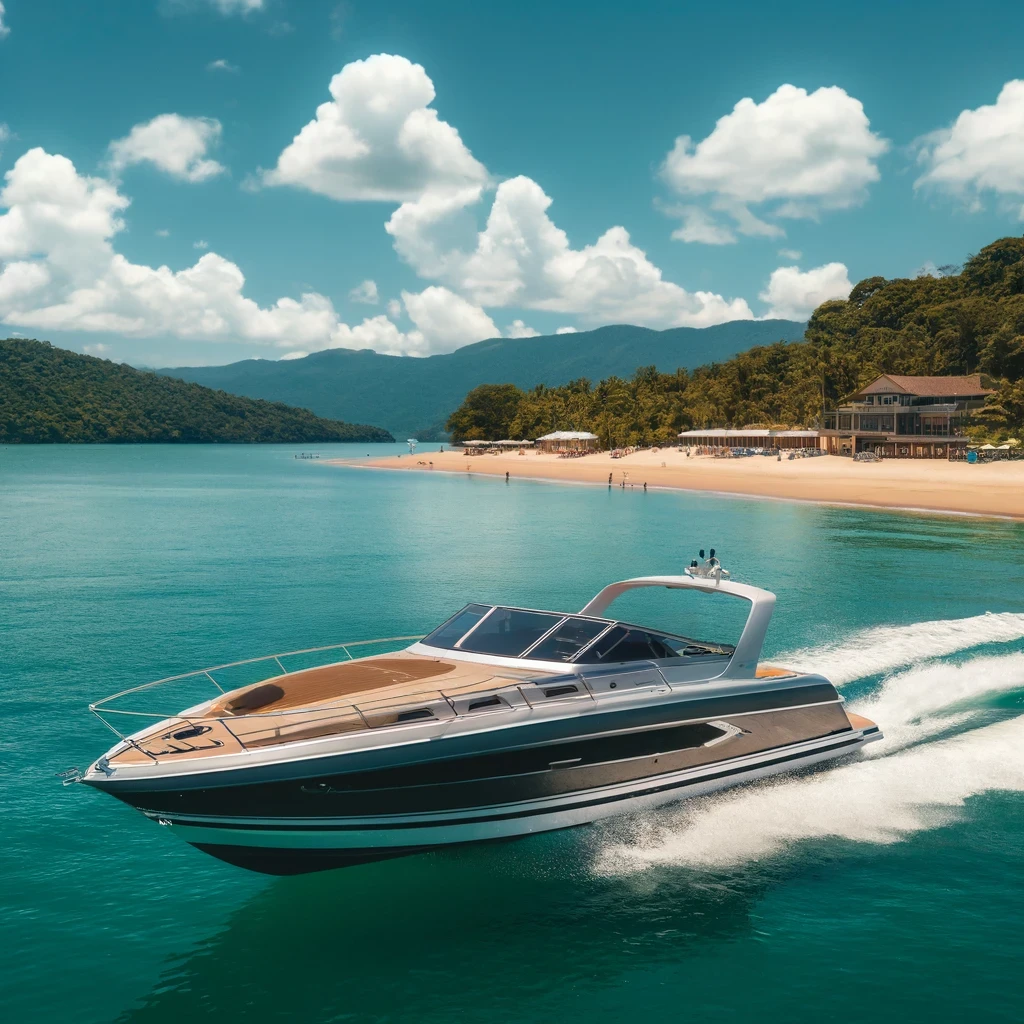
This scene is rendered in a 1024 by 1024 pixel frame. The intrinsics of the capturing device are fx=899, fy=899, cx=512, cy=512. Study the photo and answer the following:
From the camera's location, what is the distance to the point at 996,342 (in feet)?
283

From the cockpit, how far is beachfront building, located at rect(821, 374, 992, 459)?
8248 cm

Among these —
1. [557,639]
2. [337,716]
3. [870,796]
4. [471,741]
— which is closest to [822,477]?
[870,796]

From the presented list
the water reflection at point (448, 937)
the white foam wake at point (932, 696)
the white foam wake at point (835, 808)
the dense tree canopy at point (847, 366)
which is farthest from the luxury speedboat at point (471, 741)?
the dense tree canopy at point (847, 366)

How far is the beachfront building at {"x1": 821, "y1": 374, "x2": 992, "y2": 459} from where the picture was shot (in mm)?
87625

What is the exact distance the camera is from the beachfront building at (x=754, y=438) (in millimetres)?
101688

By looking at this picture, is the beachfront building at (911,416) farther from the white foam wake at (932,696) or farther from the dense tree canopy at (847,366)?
the white foam wake at (932,696)

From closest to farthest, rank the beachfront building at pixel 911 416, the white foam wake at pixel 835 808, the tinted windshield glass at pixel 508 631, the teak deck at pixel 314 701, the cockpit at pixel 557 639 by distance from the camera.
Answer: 1. the teak deck at pixel 314 701
2. the white foam wake at pixel 835 808
3. the cockpit at pixel 557 639
4. the tinted windshield glass at pixel 508 631
5. the beachfront building at pixel 911 416

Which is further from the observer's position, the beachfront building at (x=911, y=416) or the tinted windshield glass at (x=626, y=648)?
the beachfront building at (x=911, y=416)

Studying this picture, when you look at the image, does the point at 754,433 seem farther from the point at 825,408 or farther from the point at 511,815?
the point at 511,815

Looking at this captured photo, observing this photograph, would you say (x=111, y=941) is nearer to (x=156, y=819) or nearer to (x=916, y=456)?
(x=156, y=819)

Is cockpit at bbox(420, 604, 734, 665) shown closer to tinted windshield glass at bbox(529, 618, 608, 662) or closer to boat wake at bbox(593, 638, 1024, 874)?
tinted windshield glass at bbox(529, 618, 608, 662)

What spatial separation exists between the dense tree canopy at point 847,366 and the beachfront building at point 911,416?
2.83 m

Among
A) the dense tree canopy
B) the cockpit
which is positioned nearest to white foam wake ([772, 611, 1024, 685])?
the cockpit

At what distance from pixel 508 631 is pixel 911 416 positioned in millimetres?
89119
